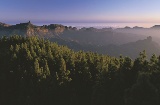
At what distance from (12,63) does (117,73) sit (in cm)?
4790

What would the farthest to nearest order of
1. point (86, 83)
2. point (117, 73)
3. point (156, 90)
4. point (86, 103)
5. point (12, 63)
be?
point (12, 63) → point (86, 83) → point (86, 103) → point (117, 73) → point (156, 90)

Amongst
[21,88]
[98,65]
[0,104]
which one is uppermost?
[98,65]

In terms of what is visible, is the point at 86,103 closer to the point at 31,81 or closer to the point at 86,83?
the point at 86,83

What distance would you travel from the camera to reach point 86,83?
266 feet

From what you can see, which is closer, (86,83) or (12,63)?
(86,83)

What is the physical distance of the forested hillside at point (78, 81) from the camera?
47.9 metres

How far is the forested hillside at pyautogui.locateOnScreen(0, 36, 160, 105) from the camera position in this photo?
47894 mm

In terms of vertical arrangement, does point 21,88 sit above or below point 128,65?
below

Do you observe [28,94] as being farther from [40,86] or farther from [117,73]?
[117,73]

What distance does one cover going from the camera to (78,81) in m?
83.4

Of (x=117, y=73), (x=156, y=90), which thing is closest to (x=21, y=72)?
(x=117, y=73)

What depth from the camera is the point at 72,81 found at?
275 feet

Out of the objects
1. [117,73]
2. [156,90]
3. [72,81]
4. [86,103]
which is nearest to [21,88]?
[72,81]

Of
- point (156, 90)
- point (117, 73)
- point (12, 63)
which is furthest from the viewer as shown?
point (12, 63)
